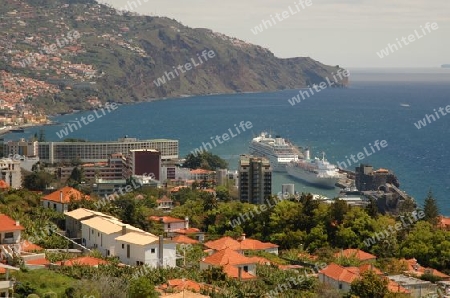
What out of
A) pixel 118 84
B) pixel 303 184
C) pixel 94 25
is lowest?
pixel 303 184

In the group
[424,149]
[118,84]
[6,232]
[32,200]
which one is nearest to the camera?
[6,232]

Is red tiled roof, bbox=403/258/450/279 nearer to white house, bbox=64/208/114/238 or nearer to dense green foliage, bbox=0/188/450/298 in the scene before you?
dense green foliage, bbox=0/188/450/298

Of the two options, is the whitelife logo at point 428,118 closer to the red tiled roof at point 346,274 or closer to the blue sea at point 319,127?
the blue sea at point 319,127

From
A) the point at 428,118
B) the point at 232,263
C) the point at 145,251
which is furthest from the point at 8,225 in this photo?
the point at 428,118

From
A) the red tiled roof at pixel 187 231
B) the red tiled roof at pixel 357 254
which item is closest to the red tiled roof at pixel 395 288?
the red tiled roof at pixel 357 254

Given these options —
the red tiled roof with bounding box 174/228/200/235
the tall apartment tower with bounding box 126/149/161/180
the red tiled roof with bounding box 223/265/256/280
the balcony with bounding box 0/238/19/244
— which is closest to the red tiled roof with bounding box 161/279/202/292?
the red tiled roof with bounding box 223/265/256/280

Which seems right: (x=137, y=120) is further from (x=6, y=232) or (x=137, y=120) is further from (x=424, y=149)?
(x=6, y=232)

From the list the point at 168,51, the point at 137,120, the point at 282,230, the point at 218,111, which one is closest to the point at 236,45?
the point at 168,51
